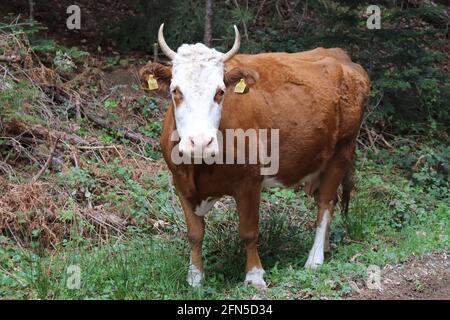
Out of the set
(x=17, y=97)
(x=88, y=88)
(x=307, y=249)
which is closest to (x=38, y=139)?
(x=17, y=97)

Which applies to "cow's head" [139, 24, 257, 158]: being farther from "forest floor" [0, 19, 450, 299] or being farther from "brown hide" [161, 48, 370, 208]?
"forest floor" [0, 19, 450, 299]

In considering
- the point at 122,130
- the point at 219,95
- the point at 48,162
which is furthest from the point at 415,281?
the point at 122,130

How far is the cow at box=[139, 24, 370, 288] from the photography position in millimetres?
6242

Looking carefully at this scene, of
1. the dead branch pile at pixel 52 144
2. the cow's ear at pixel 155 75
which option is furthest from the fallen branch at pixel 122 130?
the cow's ear at pixel 155 75

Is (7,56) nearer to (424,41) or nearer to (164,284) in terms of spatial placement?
(164,284)

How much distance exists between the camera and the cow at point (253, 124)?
6242mm

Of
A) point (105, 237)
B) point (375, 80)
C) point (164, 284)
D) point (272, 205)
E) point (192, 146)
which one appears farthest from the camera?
point (375, 80)

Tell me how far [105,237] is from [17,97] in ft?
8.18

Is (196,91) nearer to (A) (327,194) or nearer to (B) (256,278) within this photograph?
(B) (256,278)

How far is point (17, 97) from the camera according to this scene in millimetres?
9336

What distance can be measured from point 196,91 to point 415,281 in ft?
9.68

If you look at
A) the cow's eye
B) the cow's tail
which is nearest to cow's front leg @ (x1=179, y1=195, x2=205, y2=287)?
the cow's eye

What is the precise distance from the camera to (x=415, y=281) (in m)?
7.09

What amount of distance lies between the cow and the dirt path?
84 centimetres
